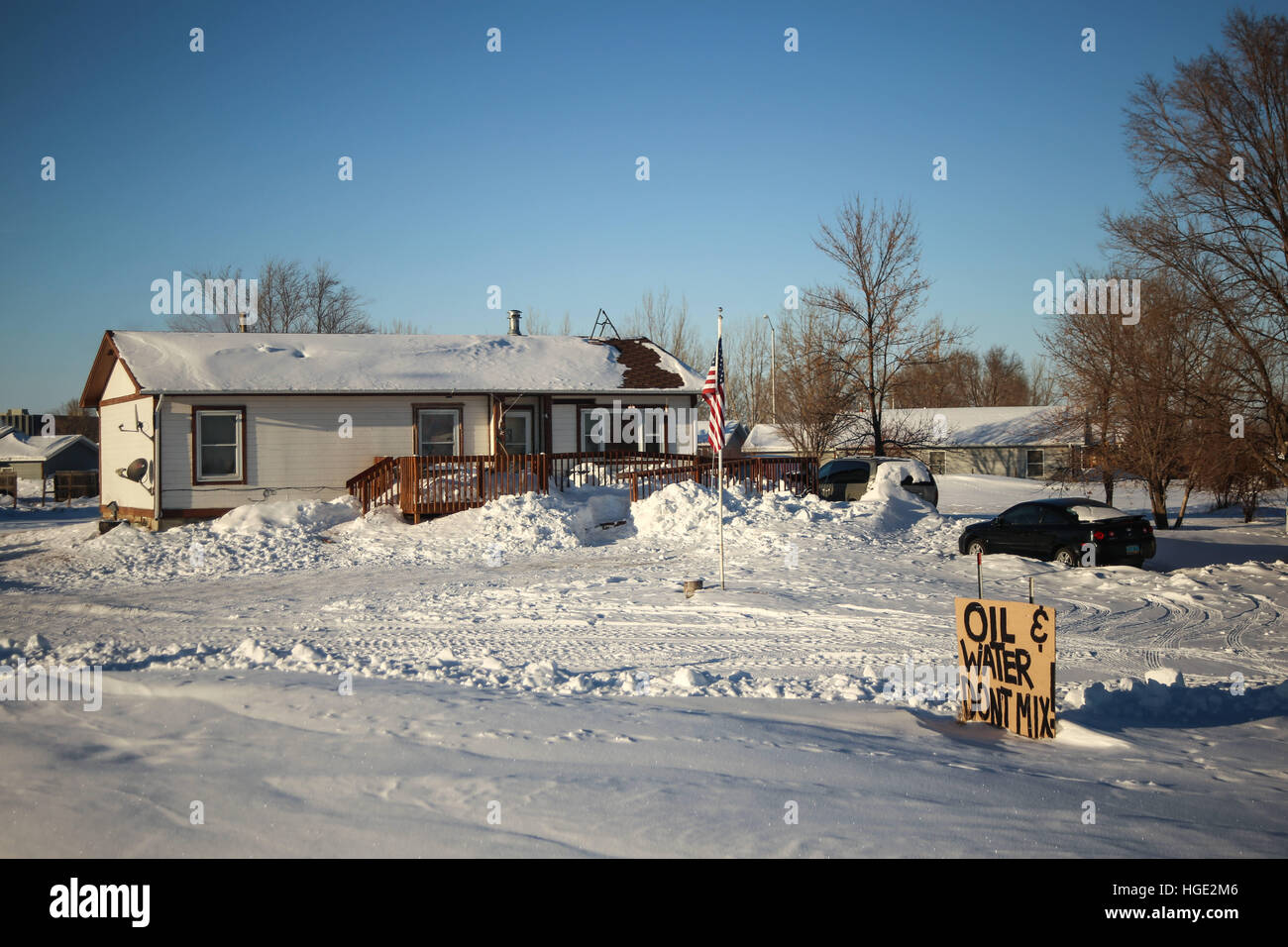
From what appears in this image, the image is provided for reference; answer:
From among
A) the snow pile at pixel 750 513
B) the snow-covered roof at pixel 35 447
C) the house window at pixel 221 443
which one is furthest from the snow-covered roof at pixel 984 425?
the snow-covered roof at pixel 35 447

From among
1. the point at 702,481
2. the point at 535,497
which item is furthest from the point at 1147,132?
the point at 535,497

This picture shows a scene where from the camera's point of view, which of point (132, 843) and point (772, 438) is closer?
point (132, 843)

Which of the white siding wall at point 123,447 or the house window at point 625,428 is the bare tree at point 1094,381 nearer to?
the house window at point 625,428

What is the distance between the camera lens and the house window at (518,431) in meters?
25.9

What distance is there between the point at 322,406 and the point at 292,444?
1.29m

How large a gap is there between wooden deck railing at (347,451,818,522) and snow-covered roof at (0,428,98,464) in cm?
5250

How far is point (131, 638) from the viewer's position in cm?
1102

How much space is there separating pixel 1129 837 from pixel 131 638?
1100 centimetres

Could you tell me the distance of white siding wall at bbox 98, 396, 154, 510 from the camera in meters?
23.4

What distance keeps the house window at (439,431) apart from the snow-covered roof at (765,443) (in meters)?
30.5

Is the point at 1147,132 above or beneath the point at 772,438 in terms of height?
above
